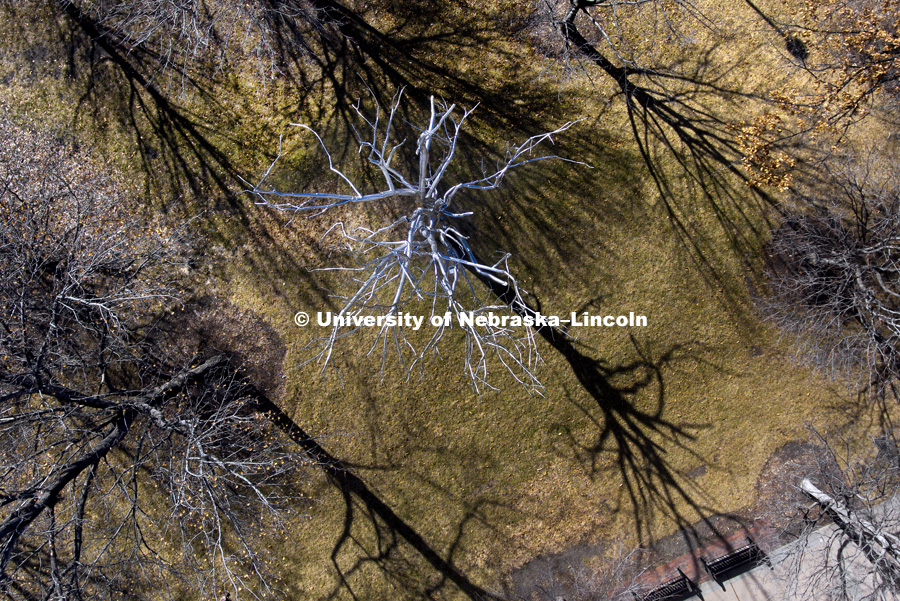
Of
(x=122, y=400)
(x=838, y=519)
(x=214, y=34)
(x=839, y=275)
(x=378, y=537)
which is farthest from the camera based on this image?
(x=214, y=34)

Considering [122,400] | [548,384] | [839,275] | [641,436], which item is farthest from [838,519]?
[122,400]

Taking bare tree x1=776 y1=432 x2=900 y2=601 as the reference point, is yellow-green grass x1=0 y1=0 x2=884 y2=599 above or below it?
above

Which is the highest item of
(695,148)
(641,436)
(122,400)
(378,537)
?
(122,400)

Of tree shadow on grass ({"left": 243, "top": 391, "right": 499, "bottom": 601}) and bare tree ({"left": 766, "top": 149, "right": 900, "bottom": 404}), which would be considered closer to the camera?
bare tree ({"left": 766, "top": 149, "right": 900, "bottom": 404})

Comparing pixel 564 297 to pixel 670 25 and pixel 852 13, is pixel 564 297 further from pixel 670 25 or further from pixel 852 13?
pixel 852 13

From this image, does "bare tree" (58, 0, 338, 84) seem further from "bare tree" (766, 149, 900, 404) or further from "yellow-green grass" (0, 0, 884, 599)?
"bare tree" (766, 149, 900, 404)

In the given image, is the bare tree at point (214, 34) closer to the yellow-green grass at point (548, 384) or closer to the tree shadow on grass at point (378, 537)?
the yellow-green grass at point (548, 384)

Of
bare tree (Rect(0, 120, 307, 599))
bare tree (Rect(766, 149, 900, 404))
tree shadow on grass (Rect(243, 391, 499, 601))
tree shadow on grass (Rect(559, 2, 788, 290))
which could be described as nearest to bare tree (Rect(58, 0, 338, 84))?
bare tree (Rect(0, 120, 307, 599))

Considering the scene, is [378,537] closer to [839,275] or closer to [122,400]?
[122,400]

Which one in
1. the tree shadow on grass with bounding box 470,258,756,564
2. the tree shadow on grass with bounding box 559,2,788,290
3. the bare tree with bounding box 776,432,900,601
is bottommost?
the bare tree with bounding box 776,432,900,601

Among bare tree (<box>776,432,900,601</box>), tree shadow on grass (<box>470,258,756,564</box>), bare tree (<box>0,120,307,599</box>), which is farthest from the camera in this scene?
tree shadow on grass (<box>470,258,756,564</box>)

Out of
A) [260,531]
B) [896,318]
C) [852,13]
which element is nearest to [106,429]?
[260,531]
